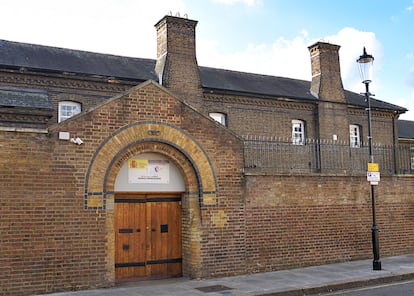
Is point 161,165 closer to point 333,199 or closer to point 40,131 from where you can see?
point 40,131

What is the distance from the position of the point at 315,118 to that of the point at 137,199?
52.9 feet

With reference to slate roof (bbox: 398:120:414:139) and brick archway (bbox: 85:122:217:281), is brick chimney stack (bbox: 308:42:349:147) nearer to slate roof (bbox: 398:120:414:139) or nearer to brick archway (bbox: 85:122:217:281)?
slate roof (bbox: 398:120:414:139)

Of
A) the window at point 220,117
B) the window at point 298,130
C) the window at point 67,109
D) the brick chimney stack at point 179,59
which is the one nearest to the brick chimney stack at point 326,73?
the window at point 298,130

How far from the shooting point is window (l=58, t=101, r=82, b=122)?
61.8 feet

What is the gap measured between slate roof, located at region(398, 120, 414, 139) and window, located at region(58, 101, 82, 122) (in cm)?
2286

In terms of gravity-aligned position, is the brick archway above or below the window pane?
below

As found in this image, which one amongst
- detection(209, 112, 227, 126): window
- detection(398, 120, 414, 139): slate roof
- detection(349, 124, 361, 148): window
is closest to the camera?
detection(209, 112, 227, 126): window

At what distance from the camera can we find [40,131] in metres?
9.77

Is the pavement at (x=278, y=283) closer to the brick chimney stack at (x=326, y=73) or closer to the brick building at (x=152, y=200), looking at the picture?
the brick building at (x=152, y=200)

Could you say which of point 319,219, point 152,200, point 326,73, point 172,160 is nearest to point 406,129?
point 326,73

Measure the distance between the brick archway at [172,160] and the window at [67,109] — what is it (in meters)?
9.05

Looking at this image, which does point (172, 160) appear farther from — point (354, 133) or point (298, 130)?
point (354, 133)

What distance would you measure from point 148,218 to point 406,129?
2734 centimetres

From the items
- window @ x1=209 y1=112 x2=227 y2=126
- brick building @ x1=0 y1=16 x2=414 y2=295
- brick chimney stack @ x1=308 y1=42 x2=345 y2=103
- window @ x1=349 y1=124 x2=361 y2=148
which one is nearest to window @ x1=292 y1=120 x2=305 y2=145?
brick chimney stack @ x1=308 y1=42 x2=345 y2=103
